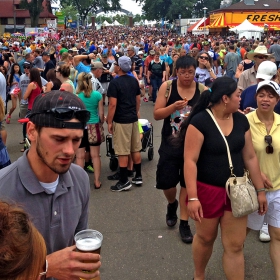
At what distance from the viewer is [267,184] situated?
3445 millimetres

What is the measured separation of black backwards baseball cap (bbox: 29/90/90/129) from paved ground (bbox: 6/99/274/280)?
7.61ft

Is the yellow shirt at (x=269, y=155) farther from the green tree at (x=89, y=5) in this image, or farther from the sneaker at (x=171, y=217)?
the green tree at (x=89, y=5)

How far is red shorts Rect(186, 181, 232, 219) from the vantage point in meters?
3.16

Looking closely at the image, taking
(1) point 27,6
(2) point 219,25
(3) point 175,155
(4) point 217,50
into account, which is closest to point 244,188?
(3) point 175,155

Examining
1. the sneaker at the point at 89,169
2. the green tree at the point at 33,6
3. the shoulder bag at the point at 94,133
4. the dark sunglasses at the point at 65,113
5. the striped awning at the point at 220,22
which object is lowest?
the sneaker at the point at 89,169

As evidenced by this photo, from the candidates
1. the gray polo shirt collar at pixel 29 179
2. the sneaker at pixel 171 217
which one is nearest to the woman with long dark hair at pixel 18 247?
the gray polo shirt collar at pixel 29 179

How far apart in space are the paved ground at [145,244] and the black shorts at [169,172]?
65 centimetres

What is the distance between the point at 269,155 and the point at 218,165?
24.2 inches

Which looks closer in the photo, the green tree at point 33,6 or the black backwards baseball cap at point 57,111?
the black backwards baseball cap at point 57,111

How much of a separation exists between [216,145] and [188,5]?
90.7 metres

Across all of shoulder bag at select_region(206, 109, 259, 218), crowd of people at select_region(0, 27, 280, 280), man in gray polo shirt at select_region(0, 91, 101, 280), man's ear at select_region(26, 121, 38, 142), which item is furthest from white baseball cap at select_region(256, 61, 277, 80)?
man's ear at select_region(26, 121, 38, 142)

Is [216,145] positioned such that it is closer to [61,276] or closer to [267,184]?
[267,184]

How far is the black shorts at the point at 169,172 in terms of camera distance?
4.22m

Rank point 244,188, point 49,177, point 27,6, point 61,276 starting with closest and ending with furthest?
point 61,276, point 49,177, point 244,188, point 27,6
